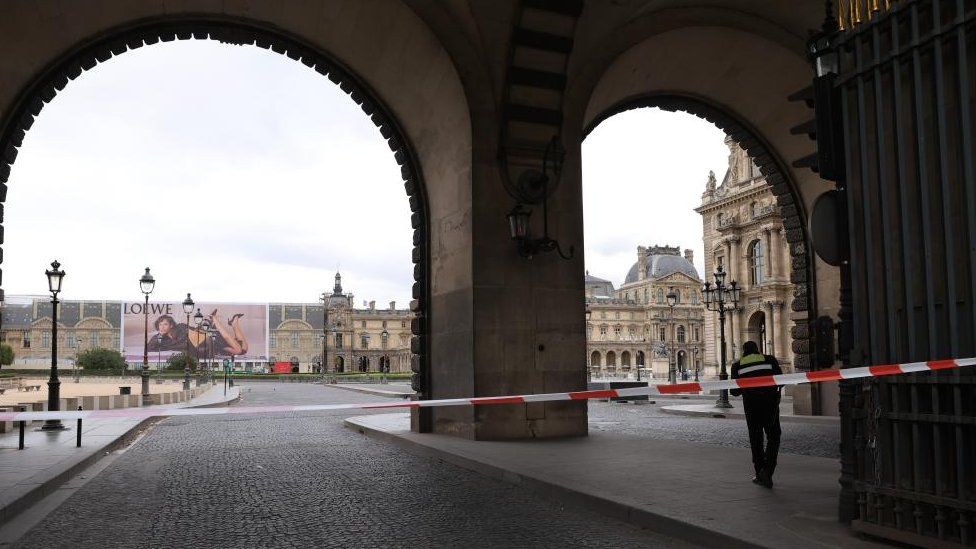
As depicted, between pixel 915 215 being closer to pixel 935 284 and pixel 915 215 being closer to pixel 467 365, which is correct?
pixel 935 284

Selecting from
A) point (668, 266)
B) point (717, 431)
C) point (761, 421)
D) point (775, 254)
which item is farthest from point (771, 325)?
point (668, 266)

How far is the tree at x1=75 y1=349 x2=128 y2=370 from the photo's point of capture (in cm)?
9606

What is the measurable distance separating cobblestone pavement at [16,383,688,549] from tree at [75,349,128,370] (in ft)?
312

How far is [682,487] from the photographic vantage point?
690cm

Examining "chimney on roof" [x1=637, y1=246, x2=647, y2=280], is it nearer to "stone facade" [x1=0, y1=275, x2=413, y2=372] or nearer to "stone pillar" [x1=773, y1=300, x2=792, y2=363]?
"stone facade" [x1=0, y1=275, x2=413, y2=372]

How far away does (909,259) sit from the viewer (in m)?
4.66

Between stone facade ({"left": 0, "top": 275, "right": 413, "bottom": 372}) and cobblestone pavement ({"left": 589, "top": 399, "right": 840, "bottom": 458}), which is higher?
stone facade ({"left": 0, "top": 275, "right": 413, "bottom": 372})

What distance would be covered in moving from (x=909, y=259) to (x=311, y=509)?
4702 millimetres

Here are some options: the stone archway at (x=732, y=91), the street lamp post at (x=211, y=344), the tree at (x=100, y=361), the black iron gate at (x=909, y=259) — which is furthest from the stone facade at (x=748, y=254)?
the tree at (x=100, y=361)

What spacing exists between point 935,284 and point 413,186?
9.61 meters

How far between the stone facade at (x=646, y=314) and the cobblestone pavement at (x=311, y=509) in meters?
108

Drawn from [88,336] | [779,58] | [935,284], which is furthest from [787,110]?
[88,336]

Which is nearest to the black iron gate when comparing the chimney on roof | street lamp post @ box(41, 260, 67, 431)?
street lamp post @ box(41, 260, 67, 431)

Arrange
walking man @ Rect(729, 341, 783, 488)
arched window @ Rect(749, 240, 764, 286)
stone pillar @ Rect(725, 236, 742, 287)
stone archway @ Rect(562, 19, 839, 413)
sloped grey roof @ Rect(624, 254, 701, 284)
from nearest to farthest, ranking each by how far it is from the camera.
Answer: walking man @ Rect(729, 341, 783, 488) < stone archway @ Rect(562, 19, 839, 413) < arched window @ Rect(749, 240, 764, 286) < stone pillar @ Rect(725, 236, 742, 287) < sloped grey roof @ Rect(624, 254, 701, 284)
